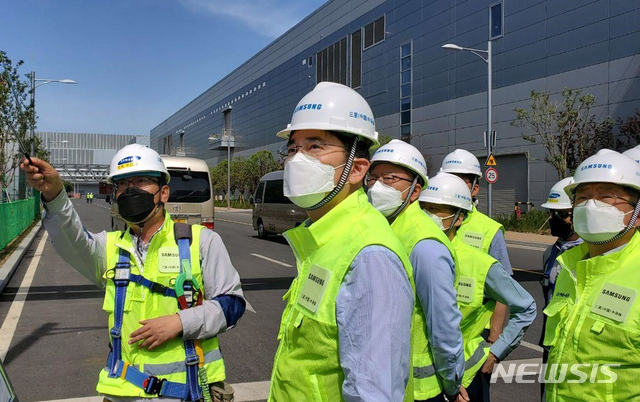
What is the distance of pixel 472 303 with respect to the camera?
3.11 metres

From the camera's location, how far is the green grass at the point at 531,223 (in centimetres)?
2450

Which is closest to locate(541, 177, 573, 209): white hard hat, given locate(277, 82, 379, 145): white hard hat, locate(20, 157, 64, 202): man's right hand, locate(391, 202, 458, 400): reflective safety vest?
locate(391, 202, 458, 400): reflective safety vest

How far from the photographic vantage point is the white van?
19.6 meters

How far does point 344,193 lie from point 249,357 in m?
4.82

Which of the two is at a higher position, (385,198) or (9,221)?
(385,198)

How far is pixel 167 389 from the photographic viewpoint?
8.50 ft

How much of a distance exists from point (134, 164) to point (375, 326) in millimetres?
1833

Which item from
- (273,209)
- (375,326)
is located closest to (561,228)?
(375,326)

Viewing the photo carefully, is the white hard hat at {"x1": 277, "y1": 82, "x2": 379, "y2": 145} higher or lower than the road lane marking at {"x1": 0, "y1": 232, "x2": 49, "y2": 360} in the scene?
higher

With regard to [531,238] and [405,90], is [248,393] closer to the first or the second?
[531,238]

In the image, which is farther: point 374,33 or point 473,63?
point 374,33

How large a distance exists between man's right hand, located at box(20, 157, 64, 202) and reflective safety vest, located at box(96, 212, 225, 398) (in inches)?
16.7

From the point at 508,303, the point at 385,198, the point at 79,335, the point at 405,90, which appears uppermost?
the point at 405,90

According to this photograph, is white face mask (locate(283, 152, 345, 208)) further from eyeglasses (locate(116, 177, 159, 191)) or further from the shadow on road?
the shadow on road
